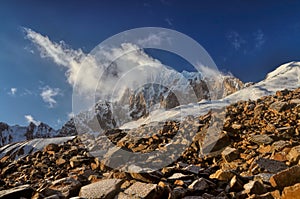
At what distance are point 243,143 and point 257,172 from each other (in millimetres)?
3792

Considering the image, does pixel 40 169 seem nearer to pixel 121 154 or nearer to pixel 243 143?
pixel 121 154

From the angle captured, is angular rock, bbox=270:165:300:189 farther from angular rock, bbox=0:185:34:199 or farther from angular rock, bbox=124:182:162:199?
angular rock, bbox=0:185:34:199

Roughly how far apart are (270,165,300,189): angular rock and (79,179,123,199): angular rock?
10.6 feet

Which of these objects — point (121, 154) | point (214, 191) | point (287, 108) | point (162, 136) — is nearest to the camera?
point (214, 191)

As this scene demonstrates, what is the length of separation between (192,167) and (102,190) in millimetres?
3119

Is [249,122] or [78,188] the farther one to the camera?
[249,122]

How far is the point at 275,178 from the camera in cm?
568

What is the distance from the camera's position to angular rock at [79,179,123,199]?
576 cm

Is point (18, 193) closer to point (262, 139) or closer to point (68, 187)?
point (68, 187)

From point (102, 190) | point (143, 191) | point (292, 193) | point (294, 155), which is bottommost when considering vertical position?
point (292, 193)

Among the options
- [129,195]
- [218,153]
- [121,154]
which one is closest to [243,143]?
[218,153]

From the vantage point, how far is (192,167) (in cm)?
809

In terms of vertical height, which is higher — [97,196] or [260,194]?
[97,196]

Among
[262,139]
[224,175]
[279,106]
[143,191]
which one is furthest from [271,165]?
[279,106]
